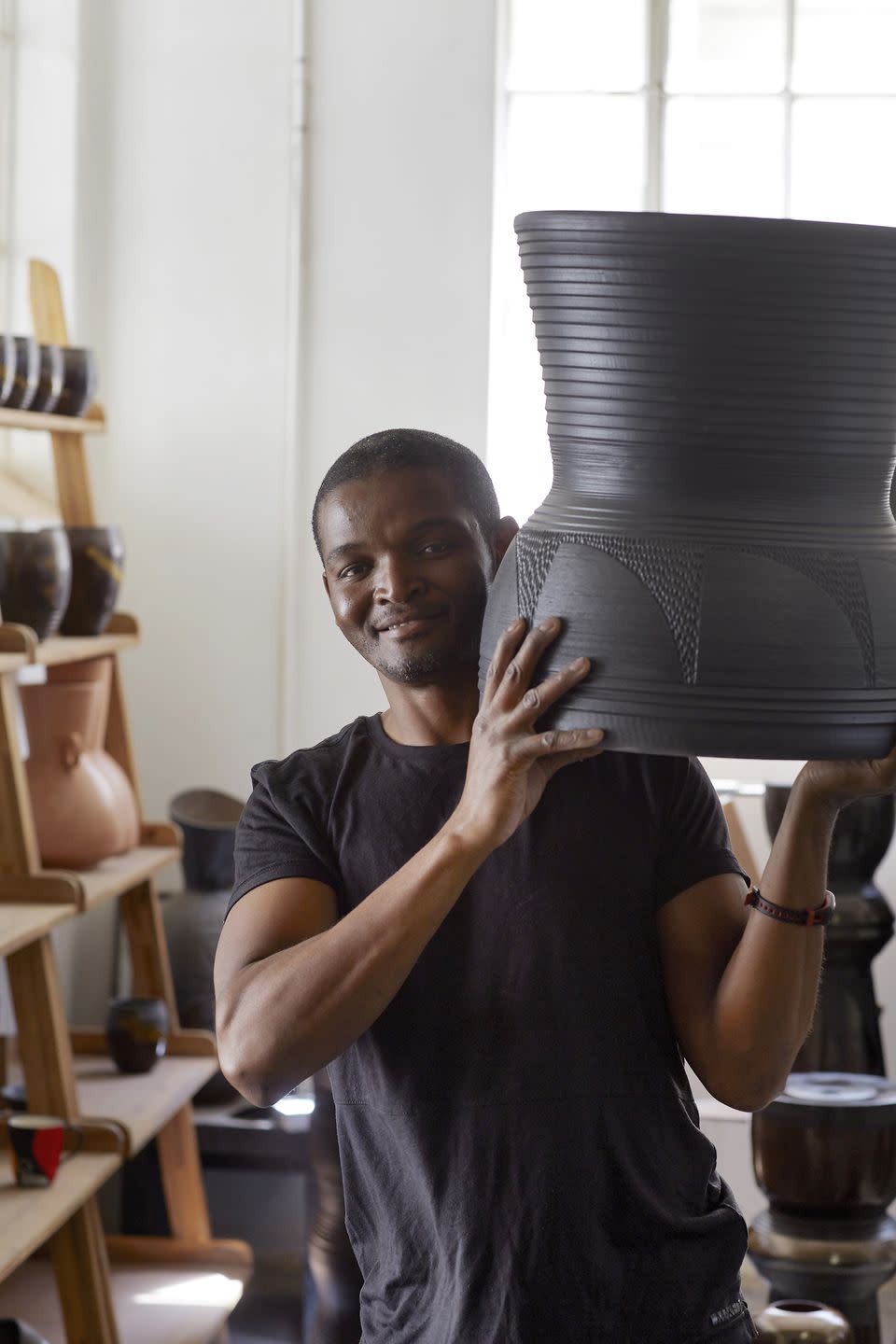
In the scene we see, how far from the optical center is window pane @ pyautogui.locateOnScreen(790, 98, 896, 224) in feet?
12.1

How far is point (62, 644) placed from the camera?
2814mm

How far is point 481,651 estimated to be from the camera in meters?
1.17

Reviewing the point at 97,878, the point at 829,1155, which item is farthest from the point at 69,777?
the point at 829,1155

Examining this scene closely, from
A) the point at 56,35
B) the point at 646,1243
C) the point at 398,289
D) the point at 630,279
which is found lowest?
A: the point at 646,1243

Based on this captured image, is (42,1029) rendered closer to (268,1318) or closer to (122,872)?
(122,872)

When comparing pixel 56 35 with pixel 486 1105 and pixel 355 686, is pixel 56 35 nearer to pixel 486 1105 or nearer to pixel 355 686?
pixel 355 686

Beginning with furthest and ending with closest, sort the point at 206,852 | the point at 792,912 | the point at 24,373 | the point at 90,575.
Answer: the point at 206,852 → the point at 90,575 → the point at 24,373 → the point at 792,912

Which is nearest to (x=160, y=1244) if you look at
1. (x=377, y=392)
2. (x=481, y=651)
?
(x=377, y=392)

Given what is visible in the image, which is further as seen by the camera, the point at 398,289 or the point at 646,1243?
the point at 398,289

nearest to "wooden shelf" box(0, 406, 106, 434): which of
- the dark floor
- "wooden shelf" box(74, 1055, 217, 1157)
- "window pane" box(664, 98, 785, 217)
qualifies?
"wooden shelf" box(74, 1055, 217, 1157)

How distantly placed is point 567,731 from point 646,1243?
390mm

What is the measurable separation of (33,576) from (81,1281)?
109 cm

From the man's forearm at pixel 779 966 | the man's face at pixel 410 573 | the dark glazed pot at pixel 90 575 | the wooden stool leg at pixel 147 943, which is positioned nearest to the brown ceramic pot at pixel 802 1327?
the man's forearm at pixel 779 966

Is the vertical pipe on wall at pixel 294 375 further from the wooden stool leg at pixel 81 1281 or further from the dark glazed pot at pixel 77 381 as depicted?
the wooden stool leg at pixel 81 1281
